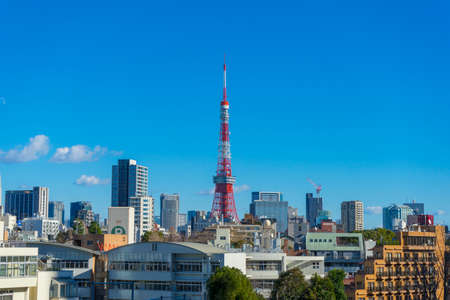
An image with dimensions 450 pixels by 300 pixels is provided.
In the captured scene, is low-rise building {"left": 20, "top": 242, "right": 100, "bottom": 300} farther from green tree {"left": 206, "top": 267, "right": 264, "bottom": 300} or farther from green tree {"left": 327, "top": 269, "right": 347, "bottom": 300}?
green tree {"left": 327, "top": 269, "right": 347, "bottom": 300}

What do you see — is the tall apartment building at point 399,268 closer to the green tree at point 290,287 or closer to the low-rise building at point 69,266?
the green tree at point 290,287

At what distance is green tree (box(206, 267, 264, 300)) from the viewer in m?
56.2

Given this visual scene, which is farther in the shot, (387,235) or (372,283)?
(387,235)

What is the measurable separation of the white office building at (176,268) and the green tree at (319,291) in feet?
26.5

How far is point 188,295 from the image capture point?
219ft

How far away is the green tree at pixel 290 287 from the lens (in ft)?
204

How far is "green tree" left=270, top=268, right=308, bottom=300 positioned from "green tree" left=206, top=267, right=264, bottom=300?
572cm

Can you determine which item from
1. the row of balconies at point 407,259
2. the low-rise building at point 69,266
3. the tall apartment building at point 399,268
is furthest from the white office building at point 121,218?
the row of balconies at point 407,259

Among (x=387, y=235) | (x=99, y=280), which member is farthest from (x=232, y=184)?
(x=99, y=280)

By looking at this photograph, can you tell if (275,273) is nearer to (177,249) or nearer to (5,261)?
(177,249)

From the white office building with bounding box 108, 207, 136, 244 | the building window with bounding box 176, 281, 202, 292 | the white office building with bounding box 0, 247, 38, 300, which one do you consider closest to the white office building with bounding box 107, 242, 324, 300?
the building window with bounding box 176, 281, 202, 292

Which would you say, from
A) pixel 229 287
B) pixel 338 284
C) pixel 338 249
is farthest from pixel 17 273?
pixel 338 249

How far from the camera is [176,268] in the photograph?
6831 centimetres

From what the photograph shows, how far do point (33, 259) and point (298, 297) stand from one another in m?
25.7
